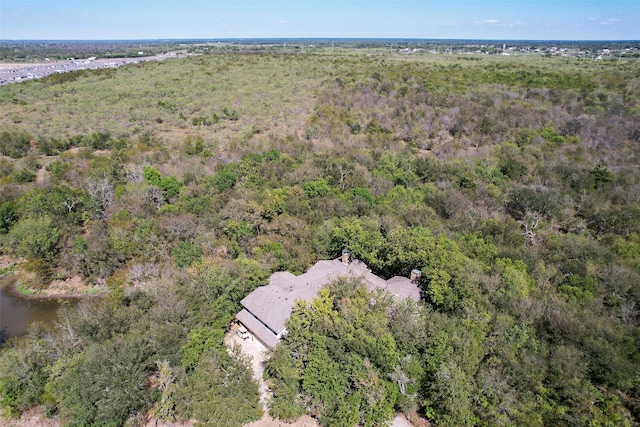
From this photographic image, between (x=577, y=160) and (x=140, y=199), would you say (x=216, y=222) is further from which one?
(x=577, y=160)

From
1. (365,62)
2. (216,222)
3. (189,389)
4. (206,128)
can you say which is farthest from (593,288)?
(365,62)

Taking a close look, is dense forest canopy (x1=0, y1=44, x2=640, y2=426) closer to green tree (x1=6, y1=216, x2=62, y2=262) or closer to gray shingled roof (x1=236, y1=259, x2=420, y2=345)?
green tree (x1=6, y1=216, x2=62, y2=262)

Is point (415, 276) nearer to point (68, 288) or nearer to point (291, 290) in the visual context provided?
point (291, 290)

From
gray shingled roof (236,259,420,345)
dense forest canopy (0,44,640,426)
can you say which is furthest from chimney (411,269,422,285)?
dense forest canopy (0,44,640,426)

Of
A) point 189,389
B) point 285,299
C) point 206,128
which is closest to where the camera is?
point 189,389

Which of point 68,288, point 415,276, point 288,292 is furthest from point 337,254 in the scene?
point 68,288

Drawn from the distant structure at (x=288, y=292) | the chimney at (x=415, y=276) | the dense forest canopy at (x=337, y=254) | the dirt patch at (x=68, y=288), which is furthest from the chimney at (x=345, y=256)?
the dirt patch at (x=68, y=288)
